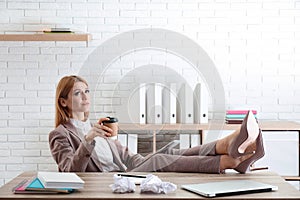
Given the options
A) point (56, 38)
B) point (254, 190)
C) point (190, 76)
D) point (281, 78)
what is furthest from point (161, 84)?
point (281, 78)

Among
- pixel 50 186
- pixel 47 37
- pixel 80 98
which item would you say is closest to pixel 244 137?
pixel 80 98

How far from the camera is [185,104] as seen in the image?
3230 millimetres

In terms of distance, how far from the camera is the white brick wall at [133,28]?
468cm

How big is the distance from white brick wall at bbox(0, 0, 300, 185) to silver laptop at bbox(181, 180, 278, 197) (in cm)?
229

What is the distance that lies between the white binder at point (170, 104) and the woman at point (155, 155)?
171mm

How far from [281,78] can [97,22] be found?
1.53m

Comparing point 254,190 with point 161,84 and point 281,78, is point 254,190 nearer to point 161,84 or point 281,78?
point 161,84

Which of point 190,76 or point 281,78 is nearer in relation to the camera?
point 190,76

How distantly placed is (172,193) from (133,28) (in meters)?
2.59

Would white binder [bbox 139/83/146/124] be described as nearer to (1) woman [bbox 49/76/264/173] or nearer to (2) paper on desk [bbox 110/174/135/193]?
(1) woman [bbox 49/76/264/173]

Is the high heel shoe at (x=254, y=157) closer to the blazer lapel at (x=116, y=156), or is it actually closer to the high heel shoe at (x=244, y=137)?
the high heel shoe at (x=244, y=137)

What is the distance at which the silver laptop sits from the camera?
2.27 meters

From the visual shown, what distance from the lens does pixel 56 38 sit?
4.43 m

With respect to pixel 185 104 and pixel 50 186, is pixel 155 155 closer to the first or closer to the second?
pixel 185 104
